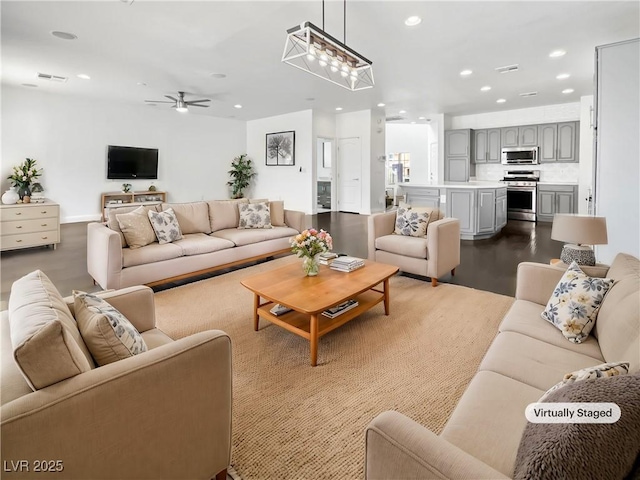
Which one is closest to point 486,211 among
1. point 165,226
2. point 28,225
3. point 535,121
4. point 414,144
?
point 535,121

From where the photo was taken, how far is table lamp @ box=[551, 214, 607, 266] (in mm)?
2396

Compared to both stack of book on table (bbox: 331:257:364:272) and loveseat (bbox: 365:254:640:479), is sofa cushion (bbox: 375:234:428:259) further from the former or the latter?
loveseat (bbox: 365:254:640:479)

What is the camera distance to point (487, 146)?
9.25 m

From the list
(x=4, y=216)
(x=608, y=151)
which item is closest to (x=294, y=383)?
(x=608, y=151)

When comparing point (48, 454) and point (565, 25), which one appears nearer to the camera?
point (48, 454)

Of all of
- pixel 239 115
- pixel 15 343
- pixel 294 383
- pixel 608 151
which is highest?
pixel 239 115

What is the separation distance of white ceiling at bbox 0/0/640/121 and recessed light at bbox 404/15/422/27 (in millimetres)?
63

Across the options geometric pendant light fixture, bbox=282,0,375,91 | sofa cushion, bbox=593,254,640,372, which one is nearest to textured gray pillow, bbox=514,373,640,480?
sofa cushion, bbox=593,254,640,372

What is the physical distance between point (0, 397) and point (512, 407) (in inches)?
62.2

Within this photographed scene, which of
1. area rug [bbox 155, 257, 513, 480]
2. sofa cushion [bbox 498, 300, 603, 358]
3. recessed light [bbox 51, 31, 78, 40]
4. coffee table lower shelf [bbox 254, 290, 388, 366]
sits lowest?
area rug [bbox 155, 257, 513, 480]

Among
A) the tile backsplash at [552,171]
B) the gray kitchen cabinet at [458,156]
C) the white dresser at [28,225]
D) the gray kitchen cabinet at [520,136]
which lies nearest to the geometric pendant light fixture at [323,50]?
the white dresser at [28,225]

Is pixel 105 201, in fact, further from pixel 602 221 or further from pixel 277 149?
pixel 602 221

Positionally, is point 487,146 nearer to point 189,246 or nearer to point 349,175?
point 349,175

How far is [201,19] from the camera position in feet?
12.2
